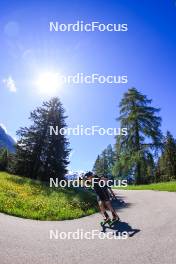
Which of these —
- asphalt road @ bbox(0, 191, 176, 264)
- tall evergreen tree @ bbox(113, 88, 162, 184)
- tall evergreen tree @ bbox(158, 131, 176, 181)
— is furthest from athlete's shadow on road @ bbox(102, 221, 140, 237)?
tall evergreen tree @ bbox(158, 131, 176, 181)

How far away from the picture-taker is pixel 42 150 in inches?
1590

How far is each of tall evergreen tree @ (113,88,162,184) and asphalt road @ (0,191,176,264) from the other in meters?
26.8

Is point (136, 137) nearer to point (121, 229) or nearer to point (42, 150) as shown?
point (42, 150)

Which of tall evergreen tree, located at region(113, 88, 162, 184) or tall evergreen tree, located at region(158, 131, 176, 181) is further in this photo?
tall evergreen tree, located at region(158, 131, 176, 181)

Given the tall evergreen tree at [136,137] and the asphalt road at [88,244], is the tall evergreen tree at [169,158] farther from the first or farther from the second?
the asphalt road at [88,244]

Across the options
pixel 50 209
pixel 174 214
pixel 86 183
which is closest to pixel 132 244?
pixel 86 183

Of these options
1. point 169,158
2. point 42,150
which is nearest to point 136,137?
point 42,150

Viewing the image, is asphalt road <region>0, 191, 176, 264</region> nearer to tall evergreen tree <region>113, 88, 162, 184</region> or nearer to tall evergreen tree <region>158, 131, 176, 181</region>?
tall evergreen tree <region>113, 88, 162, 184</region>

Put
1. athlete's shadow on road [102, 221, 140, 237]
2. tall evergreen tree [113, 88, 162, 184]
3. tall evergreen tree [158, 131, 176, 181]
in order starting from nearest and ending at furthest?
athlete's shadow on road [102, 221, 140, 237], tall evergreen tree [113, 88, 162, 184], tall evergreen tree [158, 131, 176, 181]

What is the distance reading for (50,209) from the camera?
44.4ft

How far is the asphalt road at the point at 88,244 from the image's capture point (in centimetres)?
665

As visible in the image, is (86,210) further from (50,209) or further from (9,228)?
(9,228)

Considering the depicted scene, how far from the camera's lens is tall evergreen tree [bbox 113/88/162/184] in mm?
38250

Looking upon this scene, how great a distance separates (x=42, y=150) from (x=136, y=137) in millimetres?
12447
